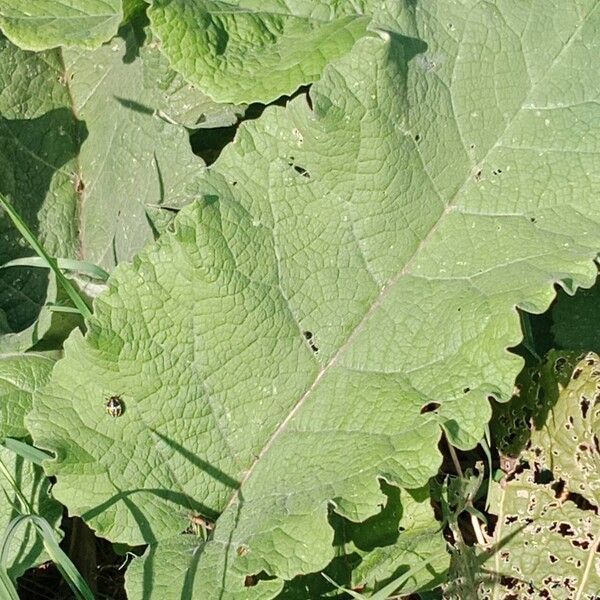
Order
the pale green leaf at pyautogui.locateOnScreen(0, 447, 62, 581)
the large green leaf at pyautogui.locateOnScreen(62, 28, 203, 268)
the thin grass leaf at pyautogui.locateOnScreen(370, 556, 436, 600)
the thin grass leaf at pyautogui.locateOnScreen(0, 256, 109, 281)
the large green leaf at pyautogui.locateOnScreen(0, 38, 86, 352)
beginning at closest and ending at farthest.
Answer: the thin grass leaf at pyautogui.locateOnScreen(370, 556, 436, 600) → the pale green leaf at pyautogui.locateOnScreen(0, 447, 62, 581) → the thin grass leaf at pyautogui.locateOnScreen(0, 256, 109, 281) → the large green leaf at pyautogui.locateOnScreen(62, 28, 203, 268) → the large green leaf at pyautogui.locateOnScreen(0, 38, 86, 352)

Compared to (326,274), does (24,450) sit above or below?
below

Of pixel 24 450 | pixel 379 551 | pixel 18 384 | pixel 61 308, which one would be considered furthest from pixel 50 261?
pixel 379 551

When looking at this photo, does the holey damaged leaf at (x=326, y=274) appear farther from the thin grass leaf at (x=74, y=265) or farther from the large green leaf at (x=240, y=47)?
the thin grass leaf at (x=74, y=265)

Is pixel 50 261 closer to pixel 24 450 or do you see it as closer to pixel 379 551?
pixel 24 450

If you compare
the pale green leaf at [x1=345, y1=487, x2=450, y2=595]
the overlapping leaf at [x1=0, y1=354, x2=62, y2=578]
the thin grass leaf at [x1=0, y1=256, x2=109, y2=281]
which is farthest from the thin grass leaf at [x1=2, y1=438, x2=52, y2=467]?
the pale green leaf at [x1=345, y1=487, x2=450, y2=595]

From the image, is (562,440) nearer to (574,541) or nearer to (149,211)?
(574,541)

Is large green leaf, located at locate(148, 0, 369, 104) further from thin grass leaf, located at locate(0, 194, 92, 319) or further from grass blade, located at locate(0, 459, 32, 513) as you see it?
grass blade, located at locate(0, 459, 32, 513)
